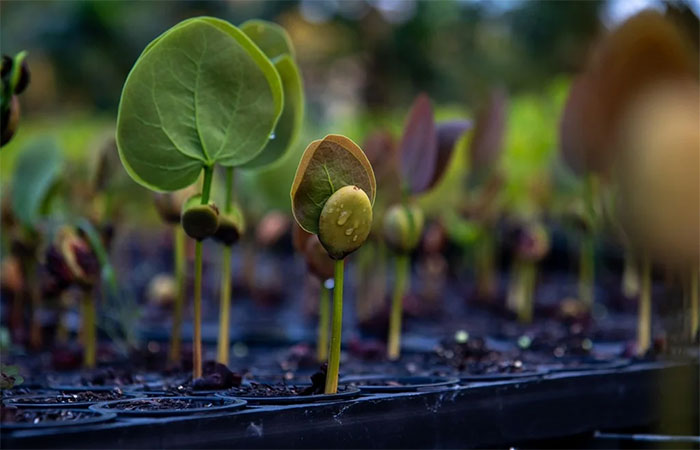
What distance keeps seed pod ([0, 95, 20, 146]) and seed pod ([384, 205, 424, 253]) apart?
0.48 meters

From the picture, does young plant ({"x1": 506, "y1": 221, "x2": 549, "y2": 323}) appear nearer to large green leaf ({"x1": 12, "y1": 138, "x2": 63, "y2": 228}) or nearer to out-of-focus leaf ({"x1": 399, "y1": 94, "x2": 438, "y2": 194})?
out-of-focus leaf ({"x1": 399, "y1": 94, "x2": 438, "y2": 194})

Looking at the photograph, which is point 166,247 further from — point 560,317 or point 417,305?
point 560,317

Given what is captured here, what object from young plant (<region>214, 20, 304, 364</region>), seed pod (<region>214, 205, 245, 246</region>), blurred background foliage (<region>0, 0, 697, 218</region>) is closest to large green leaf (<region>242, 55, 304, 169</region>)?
young plant (<region>214, 20, 304, 364</region>)

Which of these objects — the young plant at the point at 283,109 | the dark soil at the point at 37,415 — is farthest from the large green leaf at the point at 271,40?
the dark soil at the point at 37,415

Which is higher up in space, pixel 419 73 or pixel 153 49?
pixel 419 73

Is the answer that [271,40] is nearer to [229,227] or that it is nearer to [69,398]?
[229,227]

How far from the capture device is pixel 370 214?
2.47ft

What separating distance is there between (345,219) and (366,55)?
309 inches

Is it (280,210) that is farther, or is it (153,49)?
(280,210)

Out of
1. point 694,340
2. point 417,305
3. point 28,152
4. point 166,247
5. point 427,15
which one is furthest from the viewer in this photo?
point 427,15

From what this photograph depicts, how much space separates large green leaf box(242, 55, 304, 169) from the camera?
39.8 inches

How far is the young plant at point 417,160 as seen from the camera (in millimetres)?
1130

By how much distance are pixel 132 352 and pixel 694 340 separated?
0.74m

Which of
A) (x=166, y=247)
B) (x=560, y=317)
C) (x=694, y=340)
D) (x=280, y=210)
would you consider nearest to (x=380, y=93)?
(x=166, y=247)
